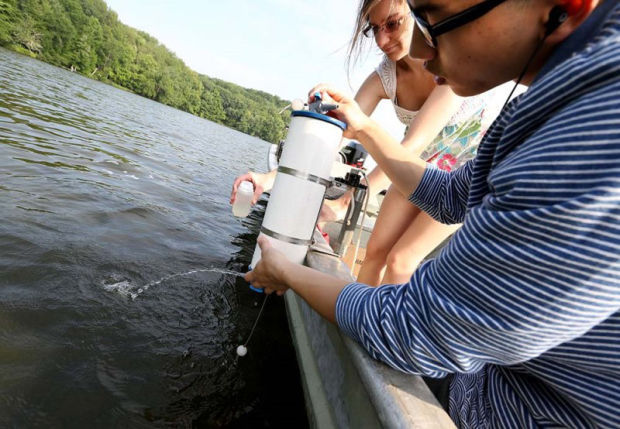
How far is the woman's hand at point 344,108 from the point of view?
2.28 meters

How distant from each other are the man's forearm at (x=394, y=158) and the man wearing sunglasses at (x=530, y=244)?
3.05 ft

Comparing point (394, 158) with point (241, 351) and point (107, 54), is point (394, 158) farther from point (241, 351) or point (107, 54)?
point (107, 54)

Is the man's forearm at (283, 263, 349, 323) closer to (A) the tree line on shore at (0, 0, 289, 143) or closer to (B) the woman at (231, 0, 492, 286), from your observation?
(B) the woman at (231, 0, 492, 286)

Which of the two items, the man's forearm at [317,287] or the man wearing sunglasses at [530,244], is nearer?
the man wearing sunglasses at [530,244]

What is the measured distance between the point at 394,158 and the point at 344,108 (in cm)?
49

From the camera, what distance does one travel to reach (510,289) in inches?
29.6

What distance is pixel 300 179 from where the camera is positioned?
7.93 feet

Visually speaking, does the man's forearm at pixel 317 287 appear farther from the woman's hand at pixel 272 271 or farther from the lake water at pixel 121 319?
the lake water at pixel 121 319

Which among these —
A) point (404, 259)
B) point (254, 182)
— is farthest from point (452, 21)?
point (254, 182)

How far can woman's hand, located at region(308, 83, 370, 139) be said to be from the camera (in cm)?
228

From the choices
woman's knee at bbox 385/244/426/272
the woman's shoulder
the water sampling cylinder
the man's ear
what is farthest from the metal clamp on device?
the man's ear

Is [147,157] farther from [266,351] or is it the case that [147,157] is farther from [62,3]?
[62,3]

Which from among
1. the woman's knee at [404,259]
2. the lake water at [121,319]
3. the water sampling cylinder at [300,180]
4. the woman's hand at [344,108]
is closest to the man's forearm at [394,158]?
the woman's hand at [344,108]

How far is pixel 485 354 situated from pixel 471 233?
1.07ft
